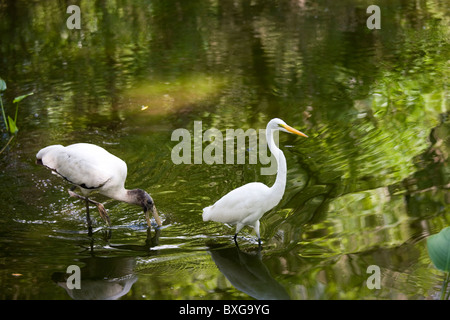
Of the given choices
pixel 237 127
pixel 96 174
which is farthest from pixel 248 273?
pixel 237 127

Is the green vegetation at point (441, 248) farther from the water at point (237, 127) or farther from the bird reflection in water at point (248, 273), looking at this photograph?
the bird reflection in water at point (248, 273)

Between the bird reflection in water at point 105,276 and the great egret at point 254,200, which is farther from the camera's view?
the great egret at point 254,200

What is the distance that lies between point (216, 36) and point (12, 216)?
20.7 feet

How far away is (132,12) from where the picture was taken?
1293cm

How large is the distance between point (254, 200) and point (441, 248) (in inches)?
61.9

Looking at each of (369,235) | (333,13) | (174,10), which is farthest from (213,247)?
(174,10)

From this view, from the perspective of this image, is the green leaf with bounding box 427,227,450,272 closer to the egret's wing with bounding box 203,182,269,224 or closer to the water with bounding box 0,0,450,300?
the water with bounding box 0,0,450,300

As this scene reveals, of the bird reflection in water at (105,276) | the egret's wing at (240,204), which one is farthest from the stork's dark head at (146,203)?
the egret's wing at (240,204)

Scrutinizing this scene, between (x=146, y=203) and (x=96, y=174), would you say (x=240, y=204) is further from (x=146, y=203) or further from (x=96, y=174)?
(x=96, y=174)

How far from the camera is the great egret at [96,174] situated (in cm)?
554

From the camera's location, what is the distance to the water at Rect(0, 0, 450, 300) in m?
4.70

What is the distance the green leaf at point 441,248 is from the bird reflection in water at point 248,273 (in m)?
1.09

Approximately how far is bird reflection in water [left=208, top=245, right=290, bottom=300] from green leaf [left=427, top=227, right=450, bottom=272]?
3.58ft

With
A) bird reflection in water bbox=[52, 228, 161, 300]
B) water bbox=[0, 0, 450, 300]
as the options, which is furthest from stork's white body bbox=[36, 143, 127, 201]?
bird reflection in water bbox=[52, 228, 161, 300]
